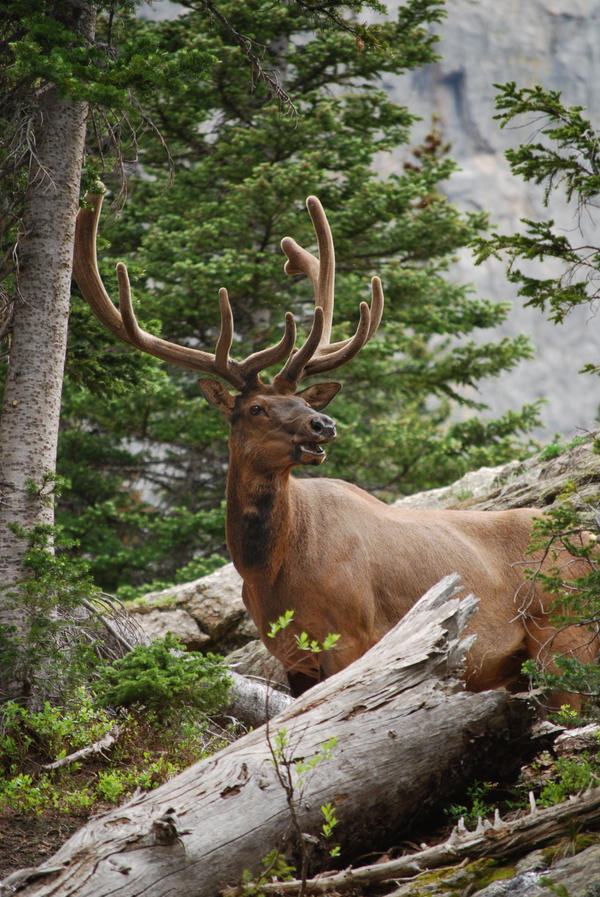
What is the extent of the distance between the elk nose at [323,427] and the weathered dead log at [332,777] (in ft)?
3.99

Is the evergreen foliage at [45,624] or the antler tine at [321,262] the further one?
the antler tine at [321,262]

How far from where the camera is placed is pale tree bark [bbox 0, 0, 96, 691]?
5758 millimetres

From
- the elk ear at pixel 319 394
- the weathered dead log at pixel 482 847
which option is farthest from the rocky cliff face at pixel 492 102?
the weathered dead log at pixel 482 847

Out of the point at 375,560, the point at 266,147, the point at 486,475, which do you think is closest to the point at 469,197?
the point at 266,147

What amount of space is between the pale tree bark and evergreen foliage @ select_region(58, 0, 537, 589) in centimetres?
674

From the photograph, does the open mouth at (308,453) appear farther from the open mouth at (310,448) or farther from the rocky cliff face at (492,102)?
the rocky cliff face at (492,102)

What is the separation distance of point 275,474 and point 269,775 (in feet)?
7.65

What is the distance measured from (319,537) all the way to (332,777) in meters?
2.11

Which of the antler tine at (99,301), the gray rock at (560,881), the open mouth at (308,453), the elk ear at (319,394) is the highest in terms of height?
the antler tine at (99,301)

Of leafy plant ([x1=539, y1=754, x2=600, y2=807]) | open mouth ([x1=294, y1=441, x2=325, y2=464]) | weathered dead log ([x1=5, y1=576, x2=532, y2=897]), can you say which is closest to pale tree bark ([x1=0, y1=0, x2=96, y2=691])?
open mouth ([x1=294, y1=441, x2=325, y2=464])

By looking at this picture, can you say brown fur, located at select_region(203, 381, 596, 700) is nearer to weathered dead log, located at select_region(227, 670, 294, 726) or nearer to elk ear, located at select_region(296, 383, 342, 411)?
elk ear, located at select_region(296, 383, 342, 411)

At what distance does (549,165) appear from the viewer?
4457 millimetres

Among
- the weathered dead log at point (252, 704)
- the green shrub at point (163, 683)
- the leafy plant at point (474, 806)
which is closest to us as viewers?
the leafy plant at point (474, 806)

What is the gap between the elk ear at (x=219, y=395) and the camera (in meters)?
6.07
